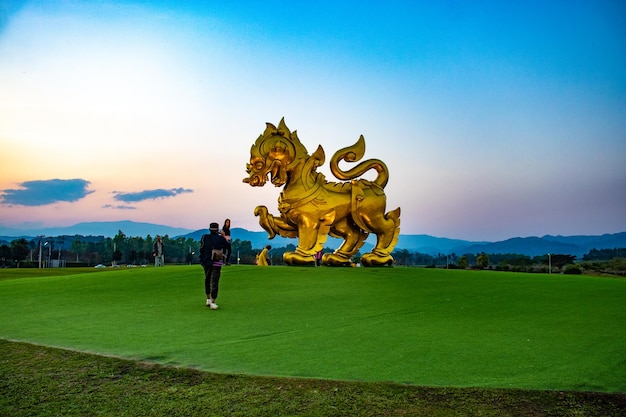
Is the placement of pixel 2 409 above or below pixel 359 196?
below

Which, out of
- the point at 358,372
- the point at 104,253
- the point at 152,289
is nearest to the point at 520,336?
the point at 358,372

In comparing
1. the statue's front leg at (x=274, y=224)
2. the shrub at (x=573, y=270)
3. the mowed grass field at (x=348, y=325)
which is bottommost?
the mowed grass field at (x=348, y=325)

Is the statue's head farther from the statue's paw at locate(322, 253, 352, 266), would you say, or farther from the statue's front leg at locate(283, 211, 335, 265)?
the statue's paw at locate(322, 253, 352, 266)

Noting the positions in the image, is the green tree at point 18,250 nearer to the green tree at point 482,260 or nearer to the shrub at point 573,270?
the green tree at point 482,260

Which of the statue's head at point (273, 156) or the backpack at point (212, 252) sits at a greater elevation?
the statue's head at point (273, 156)

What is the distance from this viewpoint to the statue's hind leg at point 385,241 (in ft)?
58.6

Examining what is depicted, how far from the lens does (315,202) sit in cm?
1702

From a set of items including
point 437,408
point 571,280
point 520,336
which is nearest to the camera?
point 437,408

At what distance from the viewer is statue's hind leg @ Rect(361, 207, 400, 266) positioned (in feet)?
58.6

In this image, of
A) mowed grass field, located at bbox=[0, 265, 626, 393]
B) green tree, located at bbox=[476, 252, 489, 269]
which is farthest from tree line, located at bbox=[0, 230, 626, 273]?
mowed grass field, located at bbox=[0, 265, 626, 393]

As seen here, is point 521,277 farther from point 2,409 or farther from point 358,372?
point 2,409

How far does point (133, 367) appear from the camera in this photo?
6.29 meters

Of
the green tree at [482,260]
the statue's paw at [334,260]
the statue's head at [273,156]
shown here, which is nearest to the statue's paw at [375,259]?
the statue's paw at [334,260]

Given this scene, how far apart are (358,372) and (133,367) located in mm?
2765
